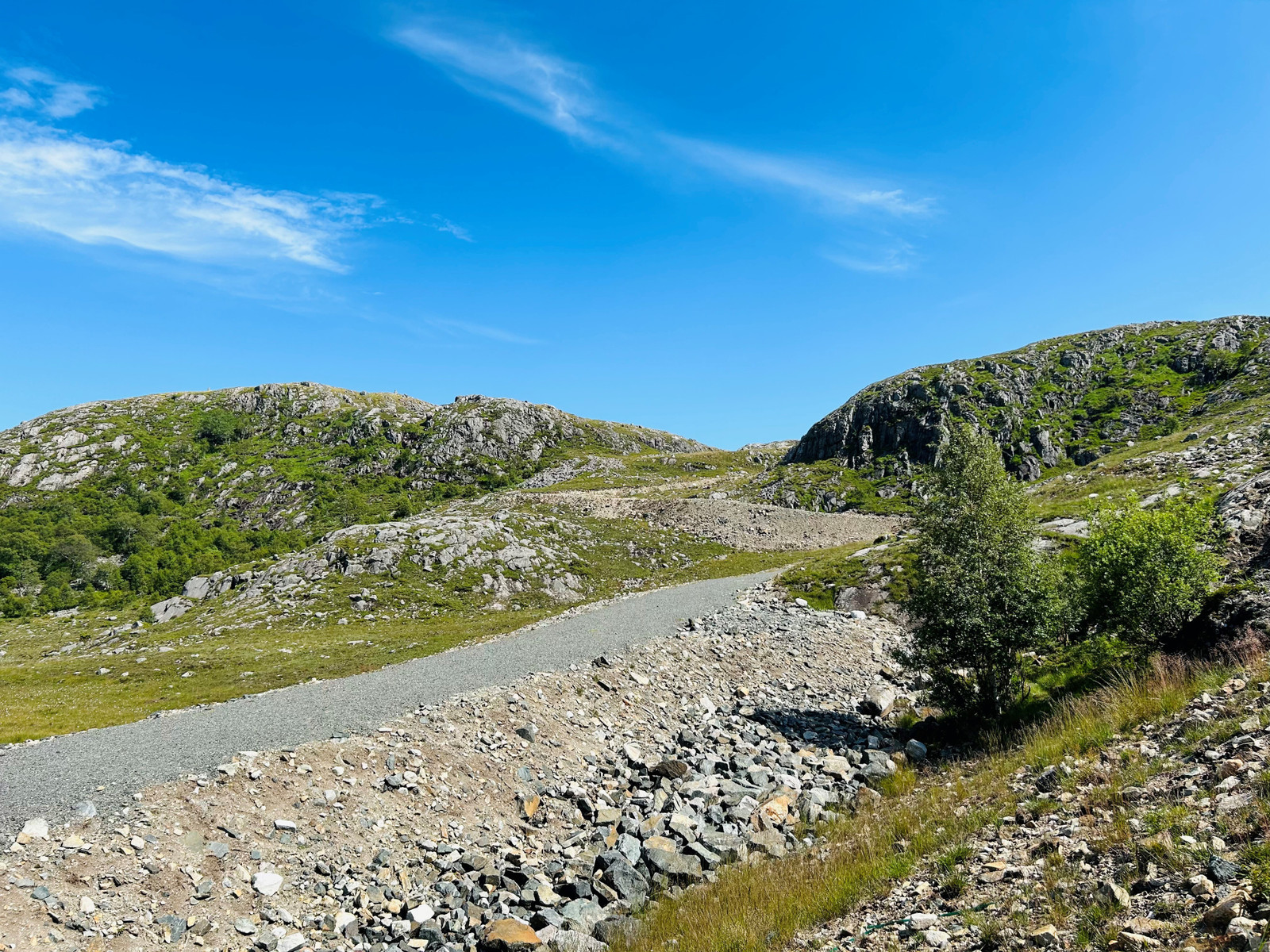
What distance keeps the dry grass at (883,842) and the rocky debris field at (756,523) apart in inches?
2739

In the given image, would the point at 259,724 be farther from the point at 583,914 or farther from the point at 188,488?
the point at 188,488

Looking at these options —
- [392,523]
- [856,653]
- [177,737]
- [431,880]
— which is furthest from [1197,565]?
[392,523]

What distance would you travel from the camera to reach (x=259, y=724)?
71.3 ft

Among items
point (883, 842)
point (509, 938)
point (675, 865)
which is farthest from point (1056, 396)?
point (509, 938)

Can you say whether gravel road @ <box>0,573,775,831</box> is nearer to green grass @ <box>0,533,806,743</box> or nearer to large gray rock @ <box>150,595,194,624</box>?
green grass @ <box>0,533,806,743</box>

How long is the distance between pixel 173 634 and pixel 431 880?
142 ft

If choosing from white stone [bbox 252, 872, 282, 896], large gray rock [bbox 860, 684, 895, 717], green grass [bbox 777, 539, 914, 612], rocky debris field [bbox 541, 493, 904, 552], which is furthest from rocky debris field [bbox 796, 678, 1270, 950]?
rocky debris field [bbox 541, 493, 904, 552]

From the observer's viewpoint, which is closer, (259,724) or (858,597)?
(259,724)

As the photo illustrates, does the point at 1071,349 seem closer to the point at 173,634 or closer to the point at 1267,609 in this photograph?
the point at 1267,609

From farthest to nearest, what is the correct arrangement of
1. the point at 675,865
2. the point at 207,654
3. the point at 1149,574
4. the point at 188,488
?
1. the point at 188,488
2. the point at 207,654
3. the point at 1149,574
4. the point at 675,865

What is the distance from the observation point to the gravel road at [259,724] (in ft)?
53.4

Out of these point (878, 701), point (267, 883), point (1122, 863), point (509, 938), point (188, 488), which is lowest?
point (878, 701)

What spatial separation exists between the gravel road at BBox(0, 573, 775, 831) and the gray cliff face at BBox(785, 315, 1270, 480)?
10918 centimetres

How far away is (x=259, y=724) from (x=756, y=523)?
81.7 metres
